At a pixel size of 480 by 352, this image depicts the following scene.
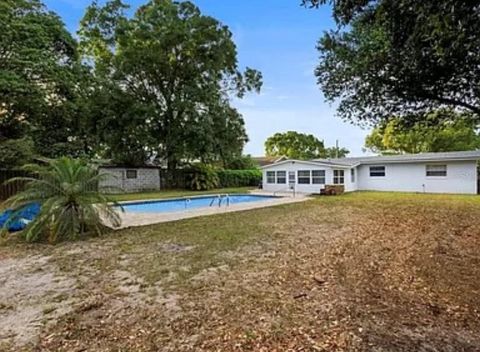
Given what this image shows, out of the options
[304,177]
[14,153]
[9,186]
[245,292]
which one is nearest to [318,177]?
[304,177]

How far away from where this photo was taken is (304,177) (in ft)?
66.1

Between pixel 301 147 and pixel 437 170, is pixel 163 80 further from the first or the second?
pixel 301 147

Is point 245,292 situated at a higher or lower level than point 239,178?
lower

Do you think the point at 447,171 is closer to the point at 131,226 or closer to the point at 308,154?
the point at 131,226

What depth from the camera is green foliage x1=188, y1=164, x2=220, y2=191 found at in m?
22.9

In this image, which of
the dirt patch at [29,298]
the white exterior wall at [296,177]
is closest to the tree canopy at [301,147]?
the white exterior wall at [296,177]

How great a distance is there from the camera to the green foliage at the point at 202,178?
75.3 feet

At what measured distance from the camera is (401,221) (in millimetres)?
8914

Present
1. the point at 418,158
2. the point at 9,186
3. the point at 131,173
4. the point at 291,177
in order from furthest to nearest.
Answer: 1. the point at 131,173
2. the point at 291,177
3. the point at 418,158
4. the point at 9,186

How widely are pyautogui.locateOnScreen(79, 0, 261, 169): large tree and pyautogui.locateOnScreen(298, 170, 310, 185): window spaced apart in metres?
5.14

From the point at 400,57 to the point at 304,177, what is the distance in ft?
47.8

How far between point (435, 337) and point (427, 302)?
825 mm

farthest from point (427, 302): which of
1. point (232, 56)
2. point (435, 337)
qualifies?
point (232, 56)

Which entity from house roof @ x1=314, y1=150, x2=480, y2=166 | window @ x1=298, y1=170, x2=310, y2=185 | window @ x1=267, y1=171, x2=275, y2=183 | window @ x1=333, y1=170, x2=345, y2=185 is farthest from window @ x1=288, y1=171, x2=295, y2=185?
house roof @ x1=314, y1=150, x2=480, y2=166
